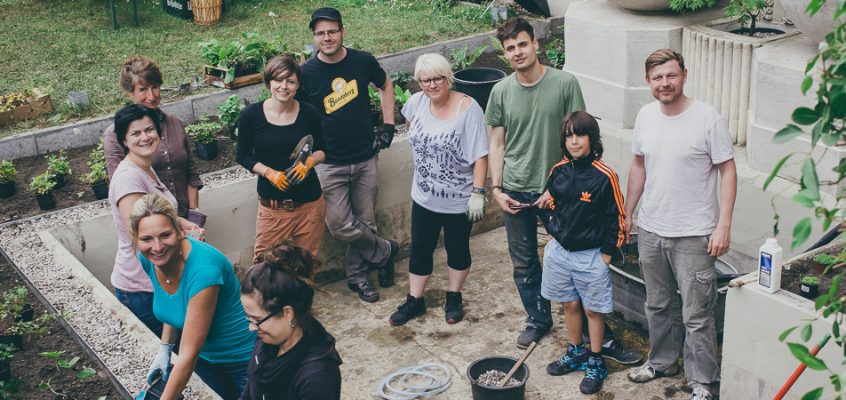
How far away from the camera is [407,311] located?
6.55 meters

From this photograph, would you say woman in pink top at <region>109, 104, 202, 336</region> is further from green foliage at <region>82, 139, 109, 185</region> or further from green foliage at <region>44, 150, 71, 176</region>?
green foliage at <region>44, 150, 71, 176</region>

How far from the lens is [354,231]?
681 centimetres

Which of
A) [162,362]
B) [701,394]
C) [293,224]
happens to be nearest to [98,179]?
[293,224]

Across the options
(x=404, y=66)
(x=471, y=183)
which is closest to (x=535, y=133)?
(x=471, y=183)

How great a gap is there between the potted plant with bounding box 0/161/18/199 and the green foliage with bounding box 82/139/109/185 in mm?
496

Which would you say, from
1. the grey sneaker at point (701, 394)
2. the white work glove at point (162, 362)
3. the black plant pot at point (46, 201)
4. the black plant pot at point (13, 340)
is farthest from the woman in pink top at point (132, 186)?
the grey sneaker at point (701, 394)

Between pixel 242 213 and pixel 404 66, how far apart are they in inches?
136

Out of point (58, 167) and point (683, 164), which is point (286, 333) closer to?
point (683, 164)

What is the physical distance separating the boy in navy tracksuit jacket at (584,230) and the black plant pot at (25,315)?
2.87 meters

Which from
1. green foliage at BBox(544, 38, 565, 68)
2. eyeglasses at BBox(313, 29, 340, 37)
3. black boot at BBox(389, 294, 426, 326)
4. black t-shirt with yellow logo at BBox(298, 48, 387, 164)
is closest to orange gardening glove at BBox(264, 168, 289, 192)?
black t-shirt with yellow logo at BBox(298, 48, 387, 164)

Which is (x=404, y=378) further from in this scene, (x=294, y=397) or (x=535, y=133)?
(x=294, y=397)

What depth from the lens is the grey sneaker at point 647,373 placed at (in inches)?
219

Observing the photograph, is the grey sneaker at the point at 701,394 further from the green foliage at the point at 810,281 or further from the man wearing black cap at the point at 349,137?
the man wearing black cap at the point at 349,137

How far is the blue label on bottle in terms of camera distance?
186 inches
